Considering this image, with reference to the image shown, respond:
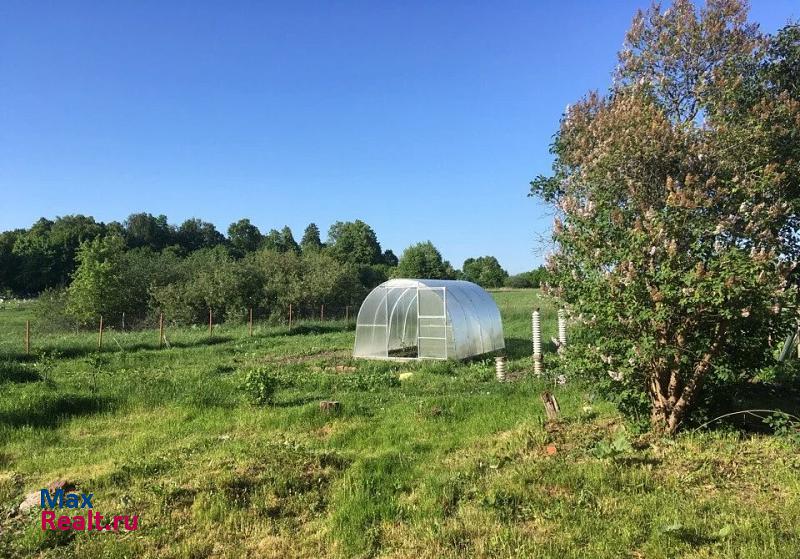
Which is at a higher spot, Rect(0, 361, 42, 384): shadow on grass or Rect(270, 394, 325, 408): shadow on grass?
Rect(0, 361, 42, 384): shadow on grass

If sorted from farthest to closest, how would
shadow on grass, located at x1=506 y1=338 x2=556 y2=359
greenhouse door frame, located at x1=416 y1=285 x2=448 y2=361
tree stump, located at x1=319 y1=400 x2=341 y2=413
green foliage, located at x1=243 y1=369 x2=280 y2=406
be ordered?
shadow on grass, located at x1=506 y1=338 x2=556 y2=359, greenhouse door frame, located at x1=416 y1=285 x2=448 y2=361, green foliage, located at x1=243 y1=369 x2=280 y2=406, tree stump, located at x1=319 y1=400 x2=341 y2=413

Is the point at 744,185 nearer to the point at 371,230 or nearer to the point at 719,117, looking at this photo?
the point at 719,117

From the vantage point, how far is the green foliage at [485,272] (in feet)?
269

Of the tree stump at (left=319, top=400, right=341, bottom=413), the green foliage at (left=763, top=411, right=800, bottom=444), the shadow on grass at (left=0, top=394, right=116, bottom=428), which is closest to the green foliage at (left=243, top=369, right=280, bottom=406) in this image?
the tree stump at (left=319, top=400, right=341, bottom=413)

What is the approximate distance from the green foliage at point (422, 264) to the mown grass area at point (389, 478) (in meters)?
59.8

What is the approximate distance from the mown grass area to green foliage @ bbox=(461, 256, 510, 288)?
72.6 metres

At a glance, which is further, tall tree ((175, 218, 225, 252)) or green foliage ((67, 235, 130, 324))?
tall tree ((175, 218, 225, 252))

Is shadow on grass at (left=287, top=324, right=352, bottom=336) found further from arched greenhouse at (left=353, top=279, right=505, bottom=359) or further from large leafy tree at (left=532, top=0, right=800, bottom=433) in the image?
large leafy tree at (left=532, top=0, right=800, bottom=433)

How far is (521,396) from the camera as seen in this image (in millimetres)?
8477

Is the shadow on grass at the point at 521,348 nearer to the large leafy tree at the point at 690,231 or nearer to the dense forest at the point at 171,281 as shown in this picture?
the dense forest at the point at 171,281

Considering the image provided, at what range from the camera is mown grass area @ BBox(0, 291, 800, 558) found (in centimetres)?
368

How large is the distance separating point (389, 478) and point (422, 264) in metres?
68.3

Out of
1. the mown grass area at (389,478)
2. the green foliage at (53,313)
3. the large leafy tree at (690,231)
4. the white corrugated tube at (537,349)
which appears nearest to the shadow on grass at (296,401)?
the mown grass area at (389,478)

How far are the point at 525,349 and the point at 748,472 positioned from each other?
12647mm
